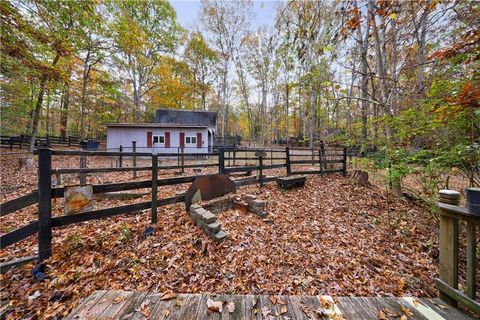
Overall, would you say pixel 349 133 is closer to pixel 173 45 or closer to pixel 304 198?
pixel 304 198

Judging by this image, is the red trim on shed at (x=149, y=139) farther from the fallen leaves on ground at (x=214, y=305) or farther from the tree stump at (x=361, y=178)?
the fallen leaves on ground at (x=214, y=305)

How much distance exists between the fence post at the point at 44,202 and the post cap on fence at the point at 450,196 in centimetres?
470

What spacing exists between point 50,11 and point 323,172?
12067 millimetres

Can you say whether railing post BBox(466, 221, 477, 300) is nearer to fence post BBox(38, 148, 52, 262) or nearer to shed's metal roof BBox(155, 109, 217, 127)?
fence post BBox(38, 148, 52, 262)

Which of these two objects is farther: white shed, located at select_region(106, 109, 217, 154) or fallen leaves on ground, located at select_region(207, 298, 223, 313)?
white shed, located at select_region(106, 109, 217, 154)

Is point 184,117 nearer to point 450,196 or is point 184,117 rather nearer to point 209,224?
point 209,224

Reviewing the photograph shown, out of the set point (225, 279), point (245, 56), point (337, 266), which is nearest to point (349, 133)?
point (337, 266)

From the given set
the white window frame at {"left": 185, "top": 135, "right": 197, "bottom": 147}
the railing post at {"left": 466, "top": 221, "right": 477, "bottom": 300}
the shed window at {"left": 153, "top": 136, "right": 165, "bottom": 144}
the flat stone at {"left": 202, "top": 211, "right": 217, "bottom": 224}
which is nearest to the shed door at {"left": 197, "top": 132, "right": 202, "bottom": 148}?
the white window frame at {"left": 185, "top": 135, "right": 197, "bottom": 147}

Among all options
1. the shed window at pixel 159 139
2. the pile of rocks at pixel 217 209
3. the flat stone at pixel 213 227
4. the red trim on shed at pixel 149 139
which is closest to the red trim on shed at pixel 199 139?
the shed window at pixel 159 139

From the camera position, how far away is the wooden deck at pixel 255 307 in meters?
1.87

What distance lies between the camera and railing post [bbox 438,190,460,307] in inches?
79.0

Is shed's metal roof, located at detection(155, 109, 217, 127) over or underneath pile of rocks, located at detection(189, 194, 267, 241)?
over

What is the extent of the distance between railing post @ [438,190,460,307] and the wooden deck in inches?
9.3

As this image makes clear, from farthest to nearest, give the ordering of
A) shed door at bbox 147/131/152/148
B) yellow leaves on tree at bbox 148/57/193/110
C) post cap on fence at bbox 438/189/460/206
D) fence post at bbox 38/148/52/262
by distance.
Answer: yellow leaves on tree at bbox 148/57/193/110
shed door at bbox 147/131/152/148
fence post at bbox 38/148/52/262
post cap on fence at bbox 438/189/460/206
